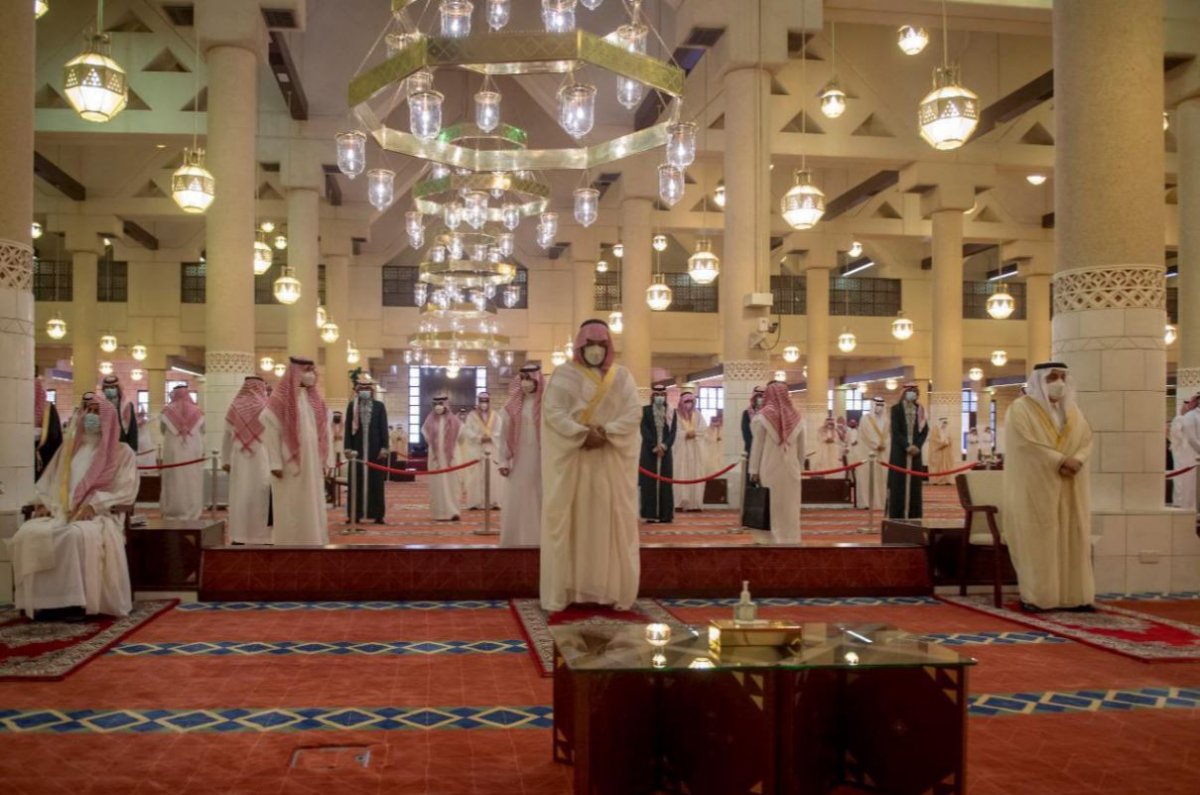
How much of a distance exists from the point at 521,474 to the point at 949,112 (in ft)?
14.8

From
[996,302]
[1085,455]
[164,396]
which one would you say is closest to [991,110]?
[996,302]

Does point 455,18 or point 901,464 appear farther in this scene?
point 901,464

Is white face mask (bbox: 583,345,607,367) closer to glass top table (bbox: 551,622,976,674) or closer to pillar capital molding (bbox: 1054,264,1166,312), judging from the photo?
glass top table (bbox: 551,622,976,674)

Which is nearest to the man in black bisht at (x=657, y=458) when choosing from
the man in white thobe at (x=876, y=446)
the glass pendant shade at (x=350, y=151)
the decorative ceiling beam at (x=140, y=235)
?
the man in white thobe at (x=876, y=446)

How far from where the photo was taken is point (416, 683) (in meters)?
4.98

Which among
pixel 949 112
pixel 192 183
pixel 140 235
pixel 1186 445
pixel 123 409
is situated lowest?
pixel 1186 445

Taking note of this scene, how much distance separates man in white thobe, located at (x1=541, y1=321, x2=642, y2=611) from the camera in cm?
670

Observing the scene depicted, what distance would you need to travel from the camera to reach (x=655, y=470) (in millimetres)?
12797

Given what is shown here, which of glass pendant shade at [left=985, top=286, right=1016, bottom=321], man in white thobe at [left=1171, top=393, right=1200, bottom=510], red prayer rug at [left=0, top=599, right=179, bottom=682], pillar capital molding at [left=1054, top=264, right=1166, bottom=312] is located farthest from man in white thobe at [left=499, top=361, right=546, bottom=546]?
glass pendant shade at [left=985, top=286, right=1016, bottom=321]

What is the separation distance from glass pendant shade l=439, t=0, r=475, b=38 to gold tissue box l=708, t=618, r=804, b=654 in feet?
13.7

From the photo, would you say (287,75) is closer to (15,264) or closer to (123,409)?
(123,409)

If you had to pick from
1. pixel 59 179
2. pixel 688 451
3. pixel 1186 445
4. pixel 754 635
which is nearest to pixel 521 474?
pixel 754 635

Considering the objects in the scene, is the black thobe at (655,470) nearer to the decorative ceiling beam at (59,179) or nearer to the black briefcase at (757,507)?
the black briefcase at (757,507)

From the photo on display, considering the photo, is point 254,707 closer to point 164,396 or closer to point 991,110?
point 991,110
